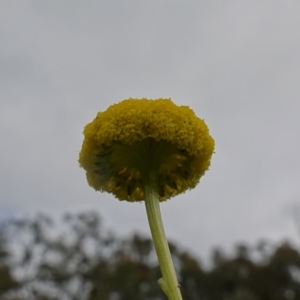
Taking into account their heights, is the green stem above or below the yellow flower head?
below

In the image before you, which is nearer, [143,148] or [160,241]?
[160,241]

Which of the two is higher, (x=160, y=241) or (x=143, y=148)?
(x=143, y=148)

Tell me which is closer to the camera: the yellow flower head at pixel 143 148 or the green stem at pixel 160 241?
the green stem at pixel 160 241

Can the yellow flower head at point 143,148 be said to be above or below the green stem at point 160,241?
above

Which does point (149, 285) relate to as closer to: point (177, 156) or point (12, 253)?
point (12, 253)
